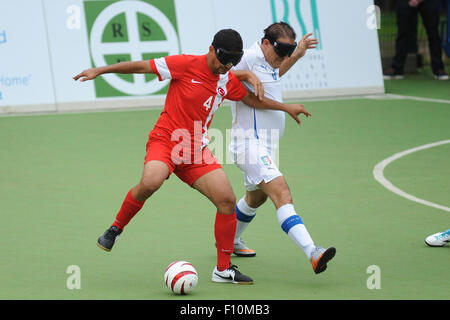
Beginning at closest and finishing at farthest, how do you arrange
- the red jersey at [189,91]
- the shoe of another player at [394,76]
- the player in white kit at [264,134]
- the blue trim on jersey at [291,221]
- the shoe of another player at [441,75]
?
the blue trim on jersey at [291,221] < the red jersey at [189,91] < the player in white kit at [264,134] < the shoe of another player at [441,75] < the shoe of another player at [394,76]

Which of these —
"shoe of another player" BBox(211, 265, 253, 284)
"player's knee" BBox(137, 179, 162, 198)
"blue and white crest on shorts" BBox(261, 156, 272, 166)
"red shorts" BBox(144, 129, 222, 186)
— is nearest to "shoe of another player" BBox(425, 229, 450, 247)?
"blue and white crest on shorts" BBox(261, 156, 272, 166)

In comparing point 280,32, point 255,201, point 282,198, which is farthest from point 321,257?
point 280,32

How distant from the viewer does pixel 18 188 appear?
10.0 metres

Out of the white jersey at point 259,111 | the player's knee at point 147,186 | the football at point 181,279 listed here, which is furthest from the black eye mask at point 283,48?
the football at point 181,279

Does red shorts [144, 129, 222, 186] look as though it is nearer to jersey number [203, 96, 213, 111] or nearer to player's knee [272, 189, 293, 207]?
jersey number [203, 96, 213, 111]

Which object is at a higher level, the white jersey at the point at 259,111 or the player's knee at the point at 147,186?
the white jersey at the point at 259,111

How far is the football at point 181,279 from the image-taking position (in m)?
6.21

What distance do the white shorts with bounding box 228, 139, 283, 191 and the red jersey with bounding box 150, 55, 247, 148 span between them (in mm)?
479

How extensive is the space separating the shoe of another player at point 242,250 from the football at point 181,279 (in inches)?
49.2

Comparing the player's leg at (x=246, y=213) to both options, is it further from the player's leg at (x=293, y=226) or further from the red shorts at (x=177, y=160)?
the red shorts at (x=177, y=160)

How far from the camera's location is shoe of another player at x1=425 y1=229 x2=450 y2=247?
24.7 ft

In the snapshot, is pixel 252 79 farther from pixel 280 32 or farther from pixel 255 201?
pixel 255 201

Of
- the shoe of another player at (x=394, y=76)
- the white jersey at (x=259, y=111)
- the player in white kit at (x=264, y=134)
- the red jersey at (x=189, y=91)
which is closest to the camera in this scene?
the red jersey at (x=189, y=91)

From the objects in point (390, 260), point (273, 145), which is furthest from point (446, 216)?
point (273, 145)
